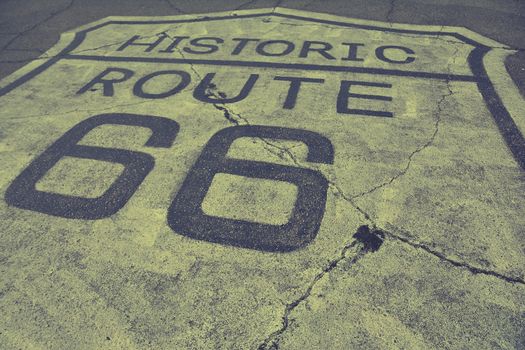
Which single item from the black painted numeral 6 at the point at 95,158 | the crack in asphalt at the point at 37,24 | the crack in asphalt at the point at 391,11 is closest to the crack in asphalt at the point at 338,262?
the black painted numeral 6 at the point at 95,158

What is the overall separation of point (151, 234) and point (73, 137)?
1.79 m

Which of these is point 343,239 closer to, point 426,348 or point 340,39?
point 426,348

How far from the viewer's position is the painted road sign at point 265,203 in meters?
2.33

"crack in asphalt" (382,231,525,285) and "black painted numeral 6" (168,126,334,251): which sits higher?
"black painted numeral 6" (168,126,334,251)

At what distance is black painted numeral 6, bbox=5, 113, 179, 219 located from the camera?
10.2 ft

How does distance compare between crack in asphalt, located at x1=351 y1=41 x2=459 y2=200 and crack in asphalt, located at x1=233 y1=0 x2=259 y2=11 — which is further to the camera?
crack in asphalt, located at x1=233 y1=0 x2=259 y2=11

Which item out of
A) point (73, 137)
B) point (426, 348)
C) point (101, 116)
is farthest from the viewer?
point (101, 116)

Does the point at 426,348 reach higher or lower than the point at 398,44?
lower

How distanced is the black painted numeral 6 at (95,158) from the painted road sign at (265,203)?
0.06 ft

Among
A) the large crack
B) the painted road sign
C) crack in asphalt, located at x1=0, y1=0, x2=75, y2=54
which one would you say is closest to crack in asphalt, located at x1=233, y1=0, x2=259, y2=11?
the large crack

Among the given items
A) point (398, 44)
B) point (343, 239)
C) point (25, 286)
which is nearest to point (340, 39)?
point (398, 44)

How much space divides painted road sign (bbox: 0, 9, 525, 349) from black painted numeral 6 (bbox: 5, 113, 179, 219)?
0.02m

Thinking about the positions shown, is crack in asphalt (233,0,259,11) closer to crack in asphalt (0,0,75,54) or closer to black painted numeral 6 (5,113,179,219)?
crack in asphalt (0,0,75,54)

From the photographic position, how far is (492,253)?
266 centimetres
